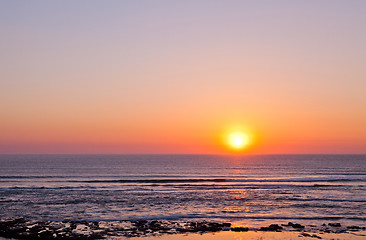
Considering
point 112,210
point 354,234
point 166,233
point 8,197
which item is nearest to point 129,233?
point 166,233

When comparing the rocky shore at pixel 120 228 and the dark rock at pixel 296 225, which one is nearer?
the rocky shore at pixel 120 228

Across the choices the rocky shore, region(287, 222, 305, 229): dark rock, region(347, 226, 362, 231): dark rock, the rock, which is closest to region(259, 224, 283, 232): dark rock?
the rocky shore

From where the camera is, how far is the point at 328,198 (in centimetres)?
4425

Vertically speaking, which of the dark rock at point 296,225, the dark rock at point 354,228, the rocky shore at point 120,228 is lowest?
the rocky shore at point 120,228

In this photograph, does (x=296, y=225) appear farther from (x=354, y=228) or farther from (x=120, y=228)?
(x=120, y=228)

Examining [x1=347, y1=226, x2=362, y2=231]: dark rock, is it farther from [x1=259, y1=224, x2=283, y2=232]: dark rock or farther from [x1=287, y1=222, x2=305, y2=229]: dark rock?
[x1=259, y1=224, x2=283, y2=232]: dark rock

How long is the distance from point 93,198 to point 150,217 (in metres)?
14.9

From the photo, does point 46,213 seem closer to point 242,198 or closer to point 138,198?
point 138,198

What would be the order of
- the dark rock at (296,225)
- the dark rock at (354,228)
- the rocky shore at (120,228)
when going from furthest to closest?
the dark rock at (296,225) < the dark rock at (354,228) < the rocky shore at (120,228)

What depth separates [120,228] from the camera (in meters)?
27.5

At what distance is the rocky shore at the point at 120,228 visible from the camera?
83.1 feet

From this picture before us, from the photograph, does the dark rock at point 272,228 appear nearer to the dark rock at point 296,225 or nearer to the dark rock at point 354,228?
the dark rock at point 296,225

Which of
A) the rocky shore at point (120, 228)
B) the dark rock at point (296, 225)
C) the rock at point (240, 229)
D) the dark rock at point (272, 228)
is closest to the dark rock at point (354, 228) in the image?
the rocky shore at point (120, 228)

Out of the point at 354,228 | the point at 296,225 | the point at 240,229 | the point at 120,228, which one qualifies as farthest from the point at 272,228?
the point at 120,228
